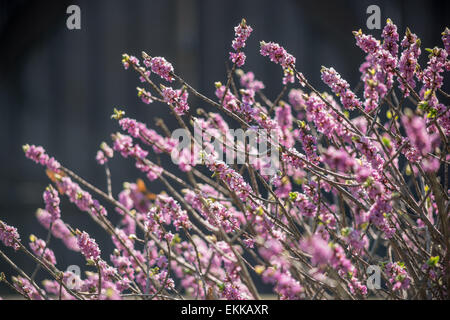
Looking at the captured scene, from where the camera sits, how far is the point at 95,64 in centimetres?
411

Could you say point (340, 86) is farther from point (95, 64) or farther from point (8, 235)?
point (95, 64)

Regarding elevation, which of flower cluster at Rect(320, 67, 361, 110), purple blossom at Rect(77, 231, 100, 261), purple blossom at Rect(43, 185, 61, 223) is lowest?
purple blossom at Rect(77, 231, 100, 261)

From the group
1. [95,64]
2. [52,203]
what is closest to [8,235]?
[52,203]

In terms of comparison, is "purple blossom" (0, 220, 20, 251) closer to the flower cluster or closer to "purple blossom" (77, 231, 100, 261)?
"purple blossom" (77, 231, 100, 261)

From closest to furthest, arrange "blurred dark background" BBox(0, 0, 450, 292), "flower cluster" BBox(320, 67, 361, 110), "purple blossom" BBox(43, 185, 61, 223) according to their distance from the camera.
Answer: "flower cluster" BBox(320, 67, 361, 110) < "purple blossom" BBox(43, 185, 61, 223) < "blurred dark background" BBox(0, 0, 450, 292)

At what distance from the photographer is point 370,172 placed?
1.23m

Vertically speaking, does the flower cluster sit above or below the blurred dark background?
below

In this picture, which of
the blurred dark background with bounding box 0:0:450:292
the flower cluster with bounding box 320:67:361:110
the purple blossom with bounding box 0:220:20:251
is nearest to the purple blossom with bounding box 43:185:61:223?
the purple blossom with bounding box 0:220:20:251

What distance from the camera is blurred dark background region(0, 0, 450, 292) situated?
3.92 metres

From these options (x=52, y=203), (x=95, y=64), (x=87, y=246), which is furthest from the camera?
(x=95, y=64)

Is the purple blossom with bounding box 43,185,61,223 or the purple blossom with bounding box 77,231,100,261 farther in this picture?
the purple blossom with bounding box 43,185,61,223

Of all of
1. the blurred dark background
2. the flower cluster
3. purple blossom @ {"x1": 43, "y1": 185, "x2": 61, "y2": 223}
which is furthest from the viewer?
the blurred dark background

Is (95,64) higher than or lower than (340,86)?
A: higher
